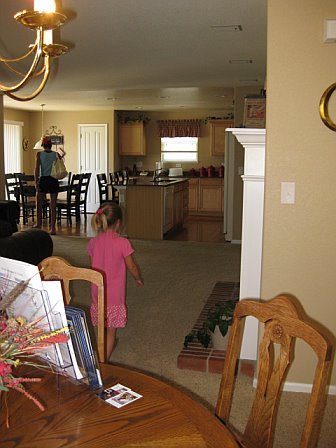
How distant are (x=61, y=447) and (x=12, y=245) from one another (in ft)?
10.7

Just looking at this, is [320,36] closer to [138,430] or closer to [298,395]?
[298,395]

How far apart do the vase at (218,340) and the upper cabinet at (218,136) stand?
876 cm

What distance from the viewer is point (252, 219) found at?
3.19 metres

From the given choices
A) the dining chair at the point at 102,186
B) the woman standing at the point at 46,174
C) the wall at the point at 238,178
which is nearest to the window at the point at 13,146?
the dining chair at the point at 102,186

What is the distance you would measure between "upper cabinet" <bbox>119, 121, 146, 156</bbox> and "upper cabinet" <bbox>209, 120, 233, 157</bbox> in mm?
1679

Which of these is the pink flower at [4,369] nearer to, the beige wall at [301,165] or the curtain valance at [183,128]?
the beige wall at [301,165]

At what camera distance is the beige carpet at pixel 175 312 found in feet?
9.02

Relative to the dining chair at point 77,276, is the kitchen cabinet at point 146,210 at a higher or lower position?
lower

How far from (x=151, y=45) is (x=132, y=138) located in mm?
7452

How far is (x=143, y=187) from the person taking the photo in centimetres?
841

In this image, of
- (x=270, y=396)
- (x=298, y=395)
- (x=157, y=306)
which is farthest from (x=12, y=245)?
(x=270, y=396)

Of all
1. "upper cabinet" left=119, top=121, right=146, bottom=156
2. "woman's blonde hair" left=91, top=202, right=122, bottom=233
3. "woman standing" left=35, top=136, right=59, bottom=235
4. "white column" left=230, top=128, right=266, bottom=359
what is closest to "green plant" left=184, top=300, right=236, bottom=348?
"white column" left=230, top=128, right=266, bottom=359

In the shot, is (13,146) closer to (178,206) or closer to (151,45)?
(178,206)

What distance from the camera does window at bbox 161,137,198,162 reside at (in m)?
12.7
